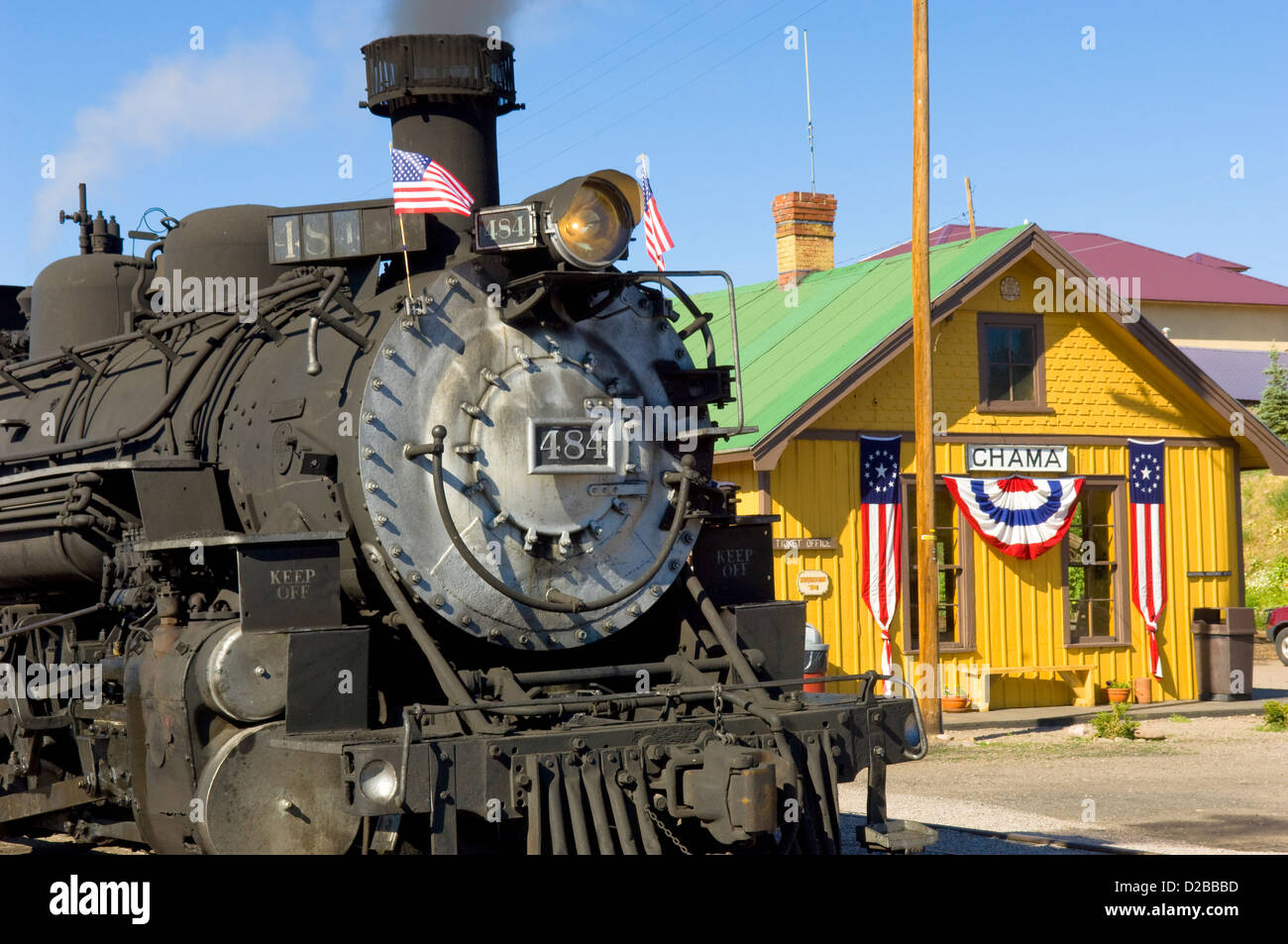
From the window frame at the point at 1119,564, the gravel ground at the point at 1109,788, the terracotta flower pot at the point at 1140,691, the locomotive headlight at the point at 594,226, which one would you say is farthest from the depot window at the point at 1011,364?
the locomotive headlight at the point at 594,226

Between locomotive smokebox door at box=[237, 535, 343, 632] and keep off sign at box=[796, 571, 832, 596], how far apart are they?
10407mm

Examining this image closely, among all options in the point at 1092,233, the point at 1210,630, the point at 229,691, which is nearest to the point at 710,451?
the point at 229,691

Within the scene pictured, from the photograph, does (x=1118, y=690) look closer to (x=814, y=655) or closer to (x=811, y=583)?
(x=811, y=583)

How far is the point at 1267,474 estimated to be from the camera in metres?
38.9

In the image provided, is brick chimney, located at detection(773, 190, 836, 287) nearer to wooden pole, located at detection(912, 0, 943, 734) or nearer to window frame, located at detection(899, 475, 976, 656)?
window frame, located at detection(899, 475, 976, 656)

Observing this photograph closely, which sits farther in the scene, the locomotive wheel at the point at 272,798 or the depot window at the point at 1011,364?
the depot window at the point at 1011,364

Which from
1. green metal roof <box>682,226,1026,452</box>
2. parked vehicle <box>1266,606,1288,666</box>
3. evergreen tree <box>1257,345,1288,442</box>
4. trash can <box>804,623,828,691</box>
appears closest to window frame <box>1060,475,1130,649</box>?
green metal roof <box>682,226,1026,452</box>

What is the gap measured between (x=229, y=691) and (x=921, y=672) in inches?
404

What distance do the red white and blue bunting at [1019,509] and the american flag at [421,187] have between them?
11011 millimetres

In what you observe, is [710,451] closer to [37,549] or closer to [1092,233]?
[37,549]

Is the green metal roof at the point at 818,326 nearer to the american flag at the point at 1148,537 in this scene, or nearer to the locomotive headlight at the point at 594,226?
the american flag at the point at 1148,537

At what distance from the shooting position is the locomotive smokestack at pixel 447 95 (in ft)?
23.9

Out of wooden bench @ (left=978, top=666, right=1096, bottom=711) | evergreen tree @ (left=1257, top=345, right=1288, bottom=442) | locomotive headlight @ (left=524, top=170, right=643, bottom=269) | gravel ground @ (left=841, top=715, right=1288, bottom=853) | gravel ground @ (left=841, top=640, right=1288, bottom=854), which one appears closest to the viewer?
locomotive headlight @ (left=524, top=170, right=643, bottom=269)

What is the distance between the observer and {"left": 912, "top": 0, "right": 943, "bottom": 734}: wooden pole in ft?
49.2
